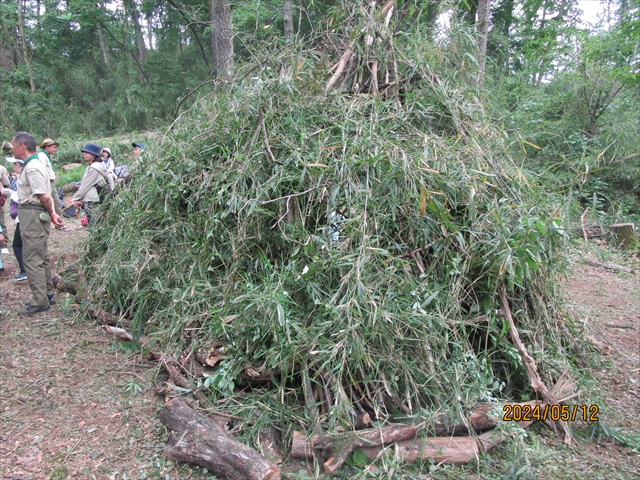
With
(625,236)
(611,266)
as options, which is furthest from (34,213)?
(625,236)

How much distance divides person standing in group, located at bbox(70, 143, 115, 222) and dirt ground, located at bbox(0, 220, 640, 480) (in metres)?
1.65

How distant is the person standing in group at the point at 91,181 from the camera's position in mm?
5734

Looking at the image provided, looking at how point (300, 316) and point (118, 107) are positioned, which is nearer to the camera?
point (300, 316)

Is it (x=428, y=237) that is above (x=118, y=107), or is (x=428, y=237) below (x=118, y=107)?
below

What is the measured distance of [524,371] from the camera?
3.09 m

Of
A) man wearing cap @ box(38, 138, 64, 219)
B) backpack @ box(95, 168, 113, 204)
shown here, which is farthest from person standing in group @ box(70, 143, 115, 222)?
man wearing cap @ box(38, 138, 64, 219)

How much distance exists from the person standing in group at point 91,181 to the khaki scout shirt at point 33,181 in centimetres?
144

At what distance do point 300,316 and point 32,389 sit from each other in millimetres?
2009

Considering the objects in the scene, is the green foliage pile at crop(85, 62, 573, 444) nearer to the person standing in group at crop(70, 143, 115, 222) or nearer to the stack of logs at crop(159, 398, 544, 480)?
the stack of logs at crop(159, 398, 544, 480)

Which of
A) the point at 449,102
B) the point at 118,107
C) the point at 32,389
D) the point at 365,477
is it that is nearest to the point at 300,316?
the point at 365,477

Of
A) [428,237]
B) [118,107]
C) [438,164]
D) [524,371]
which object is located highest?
[118,107]

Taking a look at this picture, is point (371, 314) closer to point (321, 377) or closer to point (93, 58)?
point (321, 377)

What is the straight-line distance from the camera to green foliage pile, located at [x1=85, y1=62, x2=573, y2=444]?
272 cm

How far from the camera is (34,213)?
428cm
